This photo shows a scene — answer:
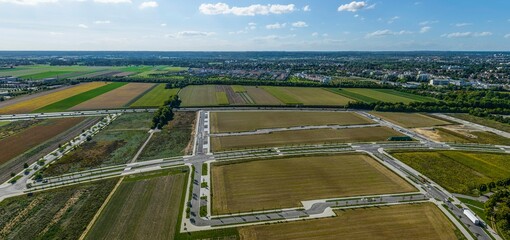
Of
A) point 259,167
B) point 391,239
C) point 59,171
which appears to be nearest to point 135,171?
point 59,171

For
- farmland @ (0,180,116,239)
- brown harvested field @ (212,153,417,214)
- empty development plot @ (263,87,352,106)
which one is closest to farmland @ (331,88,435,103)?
empty development plot @ (263,87,352,106)

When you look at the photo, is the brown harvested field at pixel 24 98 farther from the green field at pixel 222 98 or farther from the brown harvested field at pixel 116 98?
the green field at pixel 222 98

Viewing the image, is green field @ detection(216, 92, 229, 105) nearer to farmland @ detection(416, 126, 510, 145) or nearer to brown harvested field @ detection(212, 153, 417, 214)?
brown harvested field @ detection(212, 153, 417, 214)

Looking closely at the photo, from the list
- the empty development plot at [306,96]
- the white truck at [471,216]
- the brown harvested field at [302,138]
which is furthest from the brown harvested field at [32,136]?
the white truck at [471,216]

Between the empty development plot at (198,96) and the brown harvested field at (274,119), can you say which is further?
the empty development plot at (198,96)

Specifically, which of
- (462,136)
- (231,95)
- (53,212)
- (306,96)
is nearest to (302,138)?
(462,136)
